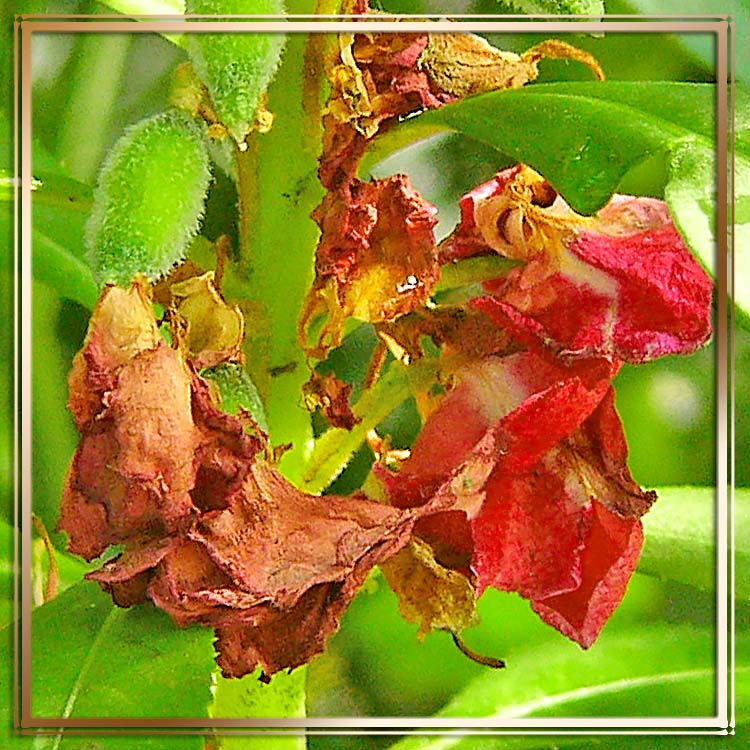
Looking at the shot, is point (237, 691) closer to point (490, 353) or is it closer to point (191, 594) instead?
point (191, 594)

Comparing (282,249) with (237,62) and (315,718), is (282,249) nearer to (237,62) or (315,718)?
(237,62)

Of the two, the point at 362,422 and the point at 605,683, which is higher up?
the point at 362,422

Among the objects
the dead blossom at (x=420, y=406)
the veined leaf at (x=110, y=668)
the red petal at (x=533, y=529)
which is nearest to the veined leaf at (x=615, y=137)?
the dead blossom at (x=420, y=406)

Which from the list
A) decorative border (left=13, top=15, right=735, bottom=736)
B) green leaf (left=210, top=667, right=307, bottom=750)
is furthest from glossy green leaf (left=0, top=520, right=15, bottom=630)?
green leaf (left=210, top=667, right=307, bottom=750)

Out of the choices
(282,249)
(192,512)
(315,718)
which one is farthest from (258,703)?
(282,249)

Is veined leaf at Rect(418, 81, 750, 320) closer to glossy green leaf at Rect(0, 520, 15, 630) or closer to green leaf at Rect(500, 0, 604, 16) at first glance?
→ green leaf at Rect(500, 0, 604, 16)

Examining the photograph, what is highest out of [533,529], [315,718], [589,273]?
[589,273]
